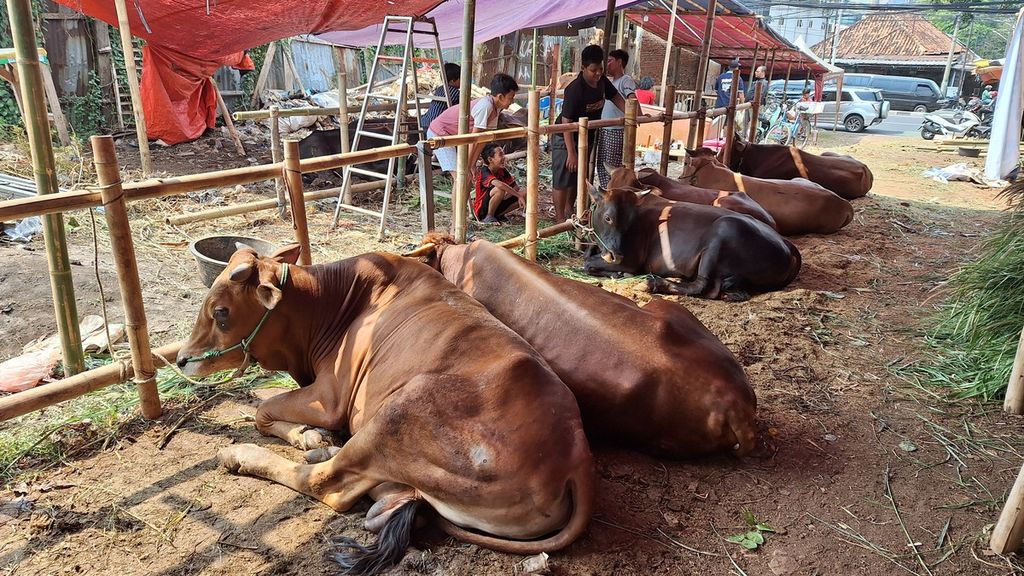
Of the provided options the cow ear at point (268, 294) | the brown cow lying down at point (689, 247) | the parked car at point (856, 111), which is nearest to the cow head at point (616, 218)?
the brown cow lying down at point (689, 247)

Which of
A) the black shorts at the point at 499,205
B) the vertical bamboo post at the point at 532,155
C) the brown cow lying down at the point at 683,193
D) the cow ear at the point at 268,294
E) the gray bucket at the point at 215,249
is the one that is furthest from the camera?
the black shorts at the point at 499,205

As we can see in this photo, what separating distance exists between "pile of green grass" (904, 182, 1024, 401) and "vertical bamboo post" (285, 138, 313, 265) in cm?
383

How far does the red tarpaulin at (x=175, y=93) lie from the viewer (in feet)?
32.9

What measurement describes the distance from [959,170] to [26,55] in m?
13.6

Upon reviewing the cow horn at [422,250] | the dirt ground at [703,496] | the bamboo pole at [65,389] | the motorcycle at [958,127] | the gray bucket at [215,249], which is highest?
the motorcycle at [958,127]

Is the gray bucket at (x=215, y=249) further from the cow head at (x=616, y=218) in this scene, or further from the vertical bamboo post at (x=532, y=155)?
the cow head at (x=616, y=218)

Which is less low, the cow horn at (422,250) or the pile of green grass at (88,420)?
the cow horn at (422,250)

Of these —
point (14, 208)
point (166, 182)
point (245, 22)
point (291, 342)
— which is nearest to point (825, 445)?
point (291, 342)

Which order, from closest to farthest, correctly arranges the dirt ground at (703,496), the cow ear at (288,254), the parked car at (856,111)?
the dirt ground at (703,496)
the cow ear at (288,254)
the parked car at (856,111)

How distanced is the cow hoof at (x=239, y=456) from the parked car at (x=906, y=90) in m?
33.0

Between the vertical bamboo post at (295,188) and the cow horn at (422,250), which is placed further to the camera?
the cow horn at (422,250)

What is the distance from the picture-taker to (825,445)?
3514 millimetres

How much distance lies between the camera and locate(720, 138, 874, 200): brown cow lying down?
32.1 feet

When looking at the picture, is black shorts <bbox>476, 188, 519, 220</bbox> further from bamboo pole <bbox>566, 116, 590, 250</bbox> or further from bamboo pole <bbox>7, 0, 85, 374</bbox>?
bamboo pole <bbox>7, 0, 85, 374</bbox>
